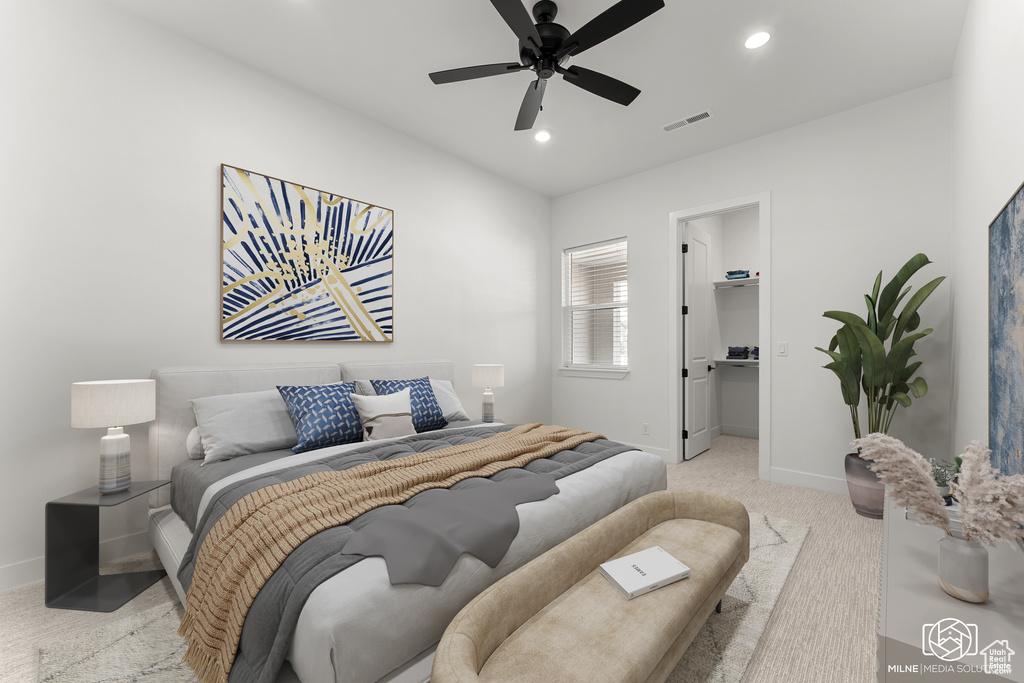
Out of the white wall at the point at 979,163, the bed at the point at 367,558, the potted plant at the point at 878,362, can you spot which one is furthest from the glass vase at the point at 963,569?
the potted plant at the point at 878,362

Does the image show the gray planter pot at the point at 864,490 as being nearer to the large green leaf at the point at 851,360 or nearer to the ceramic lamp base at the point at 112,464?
the large green leaf at the point at 851,360

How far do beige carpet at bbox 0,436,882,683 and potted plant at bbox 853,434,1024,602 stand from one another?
3.02 feet

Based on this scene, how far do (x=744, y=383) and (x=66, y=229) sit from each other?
631cm

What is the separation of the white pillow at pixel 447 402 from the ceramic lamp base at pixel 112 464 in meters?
1.72

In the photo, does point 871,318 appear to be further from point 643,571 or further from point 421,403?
point 421,403

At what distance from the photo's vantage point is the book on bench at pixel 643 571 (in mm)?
1427

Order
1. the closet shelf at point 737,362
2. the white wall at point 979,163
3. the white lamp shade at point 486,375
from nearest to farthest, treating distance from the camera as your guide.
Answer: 1. the white wall at point 979,163
2. the white lamp shade at point 486,375
3. the closet shelf at point 737,362

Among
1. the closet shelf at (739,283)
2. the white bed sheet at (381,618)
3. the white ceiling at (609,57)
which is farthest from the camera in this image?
the closet shelf at (739,283)

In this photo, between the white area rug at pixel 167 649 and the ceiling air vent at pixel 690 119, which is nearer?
the white area rug at pixel 167 649

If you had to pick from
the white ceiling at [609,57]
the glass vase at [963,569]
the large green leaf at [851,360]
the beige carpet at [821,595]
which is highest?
the white ceiling at [609,57]

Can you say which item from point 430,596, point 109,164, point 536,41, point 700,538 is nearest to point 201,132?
point 109,164

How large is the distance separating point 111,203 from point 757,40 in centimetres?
377

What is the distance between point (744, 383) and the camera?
5.59 metres

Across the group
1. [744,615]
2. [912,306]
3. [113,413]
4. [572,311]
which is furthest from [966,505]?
[572,311]
